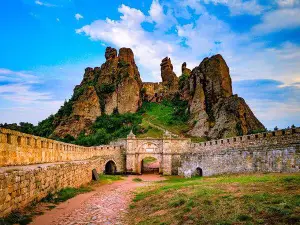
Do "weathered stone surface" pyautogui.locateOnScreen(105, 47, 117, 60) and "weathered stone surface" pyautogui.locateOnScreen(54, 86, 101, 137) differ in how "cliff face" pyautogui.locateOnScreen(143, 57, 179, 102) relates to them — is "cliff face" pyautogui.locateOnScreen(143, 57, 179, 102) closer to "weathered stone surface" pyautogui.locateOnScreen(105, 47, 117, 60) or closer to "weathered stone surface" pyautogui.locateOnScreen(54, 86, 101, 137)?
"weathered stone surface" pyautogui.locateOnScreen(105, 47, 117, 60)

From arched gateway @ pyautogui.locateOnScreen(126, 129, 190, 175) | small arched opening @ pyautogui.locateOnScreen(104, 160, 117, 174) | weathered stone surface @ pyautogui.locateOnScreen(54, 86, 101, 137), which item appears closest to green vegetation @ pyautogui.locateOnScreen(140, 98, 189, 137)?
weathered stone surface @ pyautogui.locateOnScreen(54, 86, 101, 137)

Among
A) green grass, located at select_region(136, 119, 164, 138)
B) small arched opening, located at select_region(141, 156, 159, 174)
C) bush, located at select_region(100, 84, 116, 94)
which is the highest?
bush, located at select_region(100, 84, 116, 94)

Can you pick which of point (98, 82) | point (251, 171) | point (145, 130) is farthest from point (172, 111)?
point (251, 171)

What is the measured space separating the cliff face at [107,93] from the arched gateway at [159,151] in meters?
30.8

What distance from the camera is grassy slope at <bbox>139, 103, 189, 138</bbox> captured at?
63.9 meters

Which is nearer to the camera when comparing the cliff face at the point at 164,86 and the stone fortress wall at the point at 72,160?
the stone fortress wall at the point at 72,160

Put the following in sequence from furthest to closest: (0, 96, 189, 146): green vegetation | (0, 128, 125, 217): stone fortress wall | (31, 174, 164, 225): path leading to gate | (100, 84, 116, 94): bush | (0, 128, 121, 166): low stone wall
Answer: (100, 84, 116, 94): bush
(0, 96, 189, 146): green vegetation
(0, 128, 121, 166): low stone wall
(31, 174, 164, 225): path leading to gate
(0, 128, 125, 217): stone fortress wall

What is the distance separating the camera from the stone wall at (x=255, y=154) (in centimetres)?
1708

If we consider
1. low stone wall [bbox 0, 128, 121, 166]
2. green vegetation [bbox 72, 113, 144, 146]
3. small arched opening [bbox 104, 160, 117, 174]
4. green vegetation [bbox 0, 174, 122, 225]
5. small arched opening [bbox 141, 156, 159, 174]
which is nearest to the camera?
green vegetation [bbox 0, 174, 122, 225]

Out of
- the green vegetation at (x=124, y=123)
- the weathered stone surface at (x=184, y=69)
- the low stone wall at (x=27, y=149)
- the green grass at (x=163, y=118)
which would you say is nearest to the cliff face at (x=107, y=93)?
the green vegetation at (x=124, y=123)

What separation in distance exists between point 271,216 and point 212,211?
1777 mm

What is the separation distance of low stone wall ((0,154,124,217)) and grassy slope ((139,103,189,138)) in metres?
45.0

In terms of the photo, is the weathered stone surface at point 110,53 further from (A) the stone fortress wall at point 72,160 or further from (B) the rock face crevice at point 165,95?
(A) the stone fortress wall at point 72,160

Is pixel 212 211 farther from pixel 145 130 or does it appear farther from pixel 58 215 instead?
pixel 145 130
